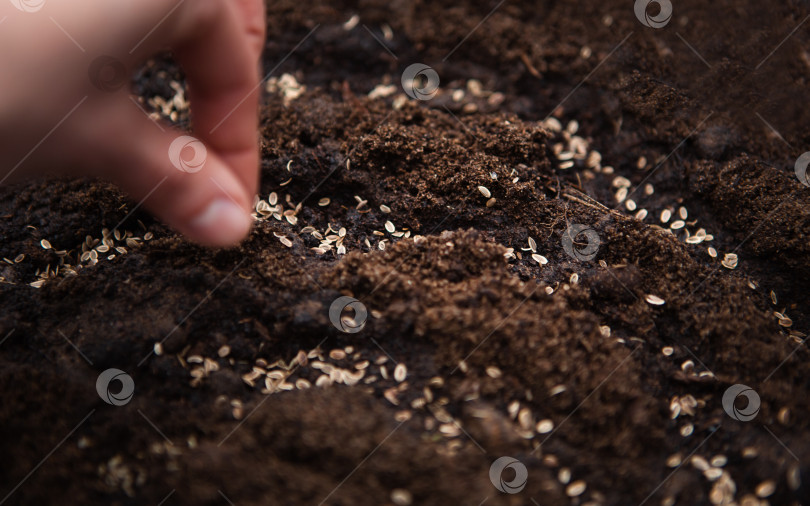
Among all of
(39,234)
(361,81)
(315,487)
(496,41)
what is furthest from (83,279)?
(496,41)

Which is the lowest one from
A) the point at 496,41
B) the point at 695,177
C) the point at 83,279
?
the point at 83,279

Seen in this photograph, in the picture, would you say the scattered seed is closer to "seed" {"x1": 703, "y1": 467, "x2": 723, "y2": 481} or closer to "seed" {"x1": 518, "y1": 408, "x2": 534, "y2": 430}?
"seed" {"x1": 703, "y1": 467, "x2": 723, "y2": 481}

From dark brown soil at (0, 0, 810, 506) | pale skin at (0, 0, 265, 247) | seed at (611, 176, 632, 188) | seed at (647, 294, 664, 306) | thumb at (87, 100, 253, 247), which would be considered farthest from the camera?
seed at (611, 176, 632, 188)

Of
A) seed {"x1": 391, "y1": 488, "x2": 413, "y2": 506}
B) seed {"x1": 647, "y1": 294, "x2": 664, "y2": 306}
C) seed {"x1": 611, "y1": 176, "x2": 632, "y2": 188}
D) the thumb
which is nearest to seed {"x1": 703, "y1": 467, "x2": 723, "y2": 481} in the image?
seed {"x1": 647, "y1": 294, "x2": 664, "y2": 306}

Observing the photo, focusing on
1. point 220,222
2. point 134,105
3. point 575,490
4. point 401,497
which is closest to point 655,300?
point 575,490

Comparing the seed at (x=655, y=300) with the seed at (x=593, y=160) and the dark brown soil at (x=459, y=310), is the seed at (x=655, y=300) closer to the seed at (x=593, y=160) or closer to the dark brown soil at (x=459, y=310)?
the dark brown soil at (x=459, y=310)

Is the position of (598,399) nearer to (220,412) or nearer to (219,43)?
(220,412)

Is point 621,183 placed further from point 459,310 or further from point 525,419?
point 525,419
